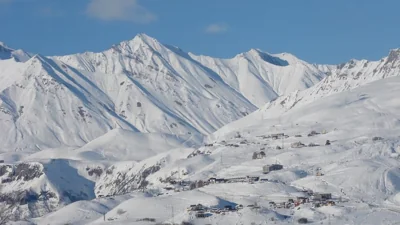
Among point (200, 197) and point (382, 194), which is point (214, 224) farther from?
point (382, 194)

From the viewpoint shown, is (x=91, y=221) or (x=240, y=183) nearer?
(x=91, y=221)

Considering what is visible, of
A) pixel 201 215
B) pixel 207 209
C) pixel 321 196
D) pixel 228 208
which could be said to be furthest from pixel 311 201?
pixel 201 215

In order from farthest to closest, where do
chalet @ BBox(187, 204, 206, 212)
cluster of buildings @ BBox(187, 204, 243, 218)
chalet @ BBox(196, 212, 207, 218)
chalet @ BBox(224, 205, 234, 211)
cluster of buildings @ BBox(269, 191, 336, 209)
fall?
cluster of buildings @ BBox(269, 191, 336, 209) < chalet @ BBox(187, 204, 206, 212) < chalet @ BBox(224, 205, 234, 211) < cluster of buildings @ BBox(187, 204, 243, 218) < chalet @ BBox(196, 212, 207, 218)

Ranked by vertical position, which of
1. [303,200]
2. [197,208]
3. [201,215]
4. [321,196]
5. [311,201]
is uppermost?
[321,196]

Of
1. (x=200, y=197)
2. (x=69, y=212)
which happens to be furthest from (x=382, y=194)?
(x=69, y=212)

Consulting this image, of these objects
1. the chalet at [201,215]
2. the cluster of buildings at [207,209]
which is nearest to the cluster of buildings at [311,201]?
the cluster of buildings at [207,209]

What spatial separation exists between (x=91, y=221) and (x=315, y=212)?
142 ft

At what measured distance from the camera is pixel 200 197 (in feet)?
589

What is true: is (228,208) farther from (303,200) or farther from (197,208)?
(303,200)

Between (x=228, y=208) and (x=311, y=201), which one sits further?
(x=311, y=201)

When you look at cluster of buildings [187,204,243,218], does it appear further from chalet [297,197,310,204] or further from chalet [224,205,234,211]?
chalet [297,197,310,204]

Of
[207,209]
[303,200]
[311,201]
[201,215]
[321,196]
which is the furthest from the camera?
[321,196]

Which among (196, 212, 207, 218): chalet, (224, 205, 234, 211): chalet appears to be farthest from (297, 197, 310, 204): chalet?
(196, 212, 207, 218): chalet

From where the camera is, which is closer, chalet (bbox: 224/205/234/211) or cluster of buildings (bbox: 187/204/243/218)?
cluster of buildings (bbox: 187/204/243/218)
